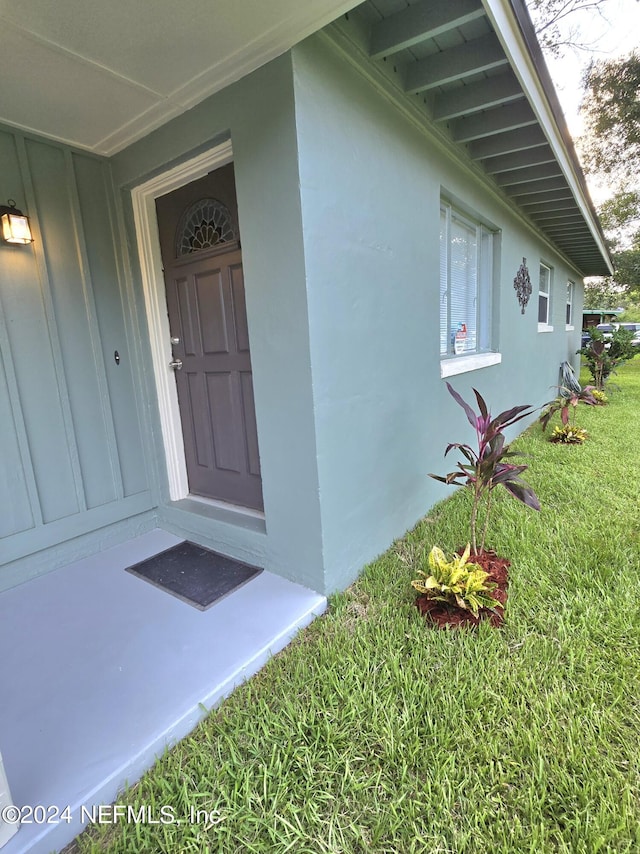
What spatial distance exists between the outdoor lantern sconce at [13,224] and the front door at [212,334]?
2.47 ft

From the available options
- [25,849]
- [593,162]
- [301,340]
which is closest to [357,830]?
[25,849]

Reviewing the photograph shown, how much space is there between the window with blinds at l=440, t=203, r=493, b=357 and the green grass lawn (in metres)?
2.26

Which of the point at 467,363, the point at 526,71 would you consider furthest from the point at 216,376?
the point at 526,71

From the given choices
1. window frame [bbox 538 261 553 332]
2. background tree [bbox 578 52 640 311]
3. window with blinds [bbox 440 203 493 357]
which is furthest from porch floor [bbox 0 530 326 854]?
background tree [bbox 578 52 640 311]

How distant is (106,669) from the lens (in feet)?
5.34

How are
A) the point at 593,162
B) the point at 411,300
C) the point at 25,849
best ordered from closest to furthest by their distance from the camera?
1. the point at 25,849
2. the point at 411,300
3. the point at 593,162

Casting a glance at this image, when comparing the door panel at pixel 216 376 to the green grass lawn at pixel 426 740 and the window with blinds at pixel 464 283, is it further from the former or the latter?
the window with blinds at pixel 464 283

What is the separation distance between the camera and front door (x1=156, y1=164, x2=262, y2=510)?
7.86ft

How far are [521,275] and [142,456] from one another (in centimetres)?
481

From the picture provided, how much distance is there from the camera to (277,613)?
1.93 meters

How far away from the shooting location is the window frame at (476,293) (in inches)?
135

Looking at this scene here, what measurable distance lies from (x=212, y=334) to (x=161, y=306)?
18.3 inches

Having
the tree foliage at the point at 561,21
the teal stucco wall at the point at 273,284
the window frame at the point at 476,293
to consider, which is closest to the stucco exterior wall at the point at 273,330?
the teal stucco wall at the point at 273,284

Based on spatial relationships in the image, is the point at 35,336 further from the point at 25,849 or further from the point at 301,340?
the point at 25,849
